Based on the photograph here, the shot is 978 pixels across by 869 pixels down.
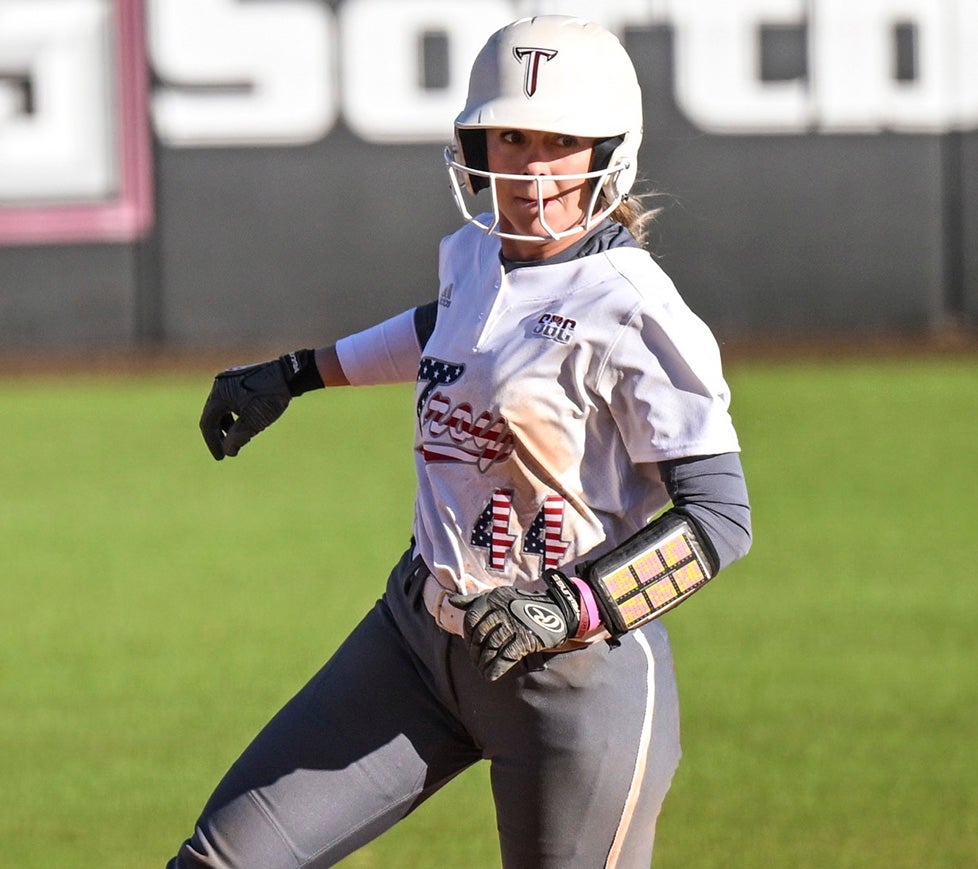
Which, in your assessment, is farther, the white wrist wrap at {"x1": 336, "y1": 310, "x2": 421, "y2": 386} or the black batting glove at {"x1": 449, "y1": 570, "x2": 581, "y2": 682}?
the white wrist wrap at {"x1": 336, "y1": 310, "x2": 421, "y2": 386}

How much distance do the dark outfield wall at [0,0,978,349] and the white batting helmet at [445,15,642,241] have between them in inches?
469

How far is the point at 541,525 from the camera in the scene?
2.91 m

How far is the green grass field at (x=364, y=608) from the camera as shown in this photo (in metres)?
4.97

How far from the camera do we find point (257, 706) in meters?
6.11

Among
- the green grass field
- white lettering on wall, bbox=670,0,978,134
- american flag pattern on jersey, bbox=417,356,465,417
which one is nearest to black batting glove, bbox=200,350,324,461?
american flag pattern on jersey, bbox=417,356,465,417

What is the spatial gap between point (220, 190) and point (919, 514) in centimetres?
789

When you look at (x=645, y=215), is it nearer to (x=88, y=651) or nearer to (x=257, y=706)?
(x=257, y=706)

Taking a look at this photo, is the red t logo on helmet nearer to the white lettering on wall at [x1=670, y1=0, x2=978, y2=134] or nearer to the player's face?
the player's face

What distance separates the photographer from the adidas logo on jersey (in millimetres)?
2840

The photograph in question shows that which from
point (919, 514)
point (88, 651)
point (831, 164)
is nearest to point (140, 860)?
point (88, 651)

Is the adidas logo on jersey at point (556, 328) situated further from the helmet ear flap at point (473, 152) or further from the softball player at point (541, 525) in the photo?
the helmet ear flap at point (473, 152)

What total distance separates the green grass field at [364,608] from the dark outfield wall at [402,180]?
243 centimetres

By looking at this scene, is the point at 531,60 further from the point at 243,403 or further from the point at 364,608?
the point at 364,608

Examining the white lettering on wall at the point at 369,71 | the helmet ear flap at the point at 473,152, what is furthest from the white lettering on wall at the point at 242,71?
the helmet ear flap at the point at 473,152
